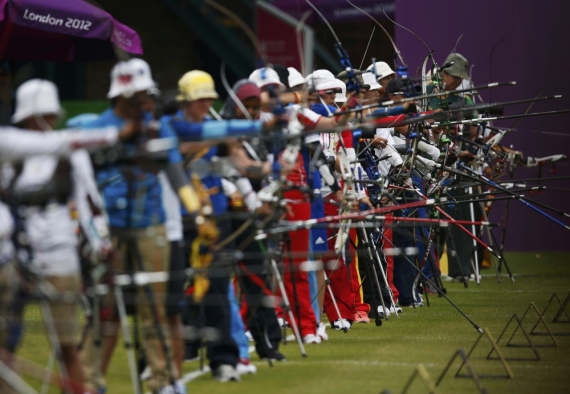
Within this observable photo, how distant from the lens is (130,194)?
5.59 m

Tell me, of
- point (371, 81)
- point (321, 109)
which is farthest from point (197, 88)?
point (371, 81)

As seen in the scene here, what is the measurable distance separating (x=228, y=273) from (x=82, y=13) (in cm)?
424

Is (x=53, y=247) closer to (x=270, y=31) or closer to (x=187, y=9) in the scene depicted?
(x=270, y=31)

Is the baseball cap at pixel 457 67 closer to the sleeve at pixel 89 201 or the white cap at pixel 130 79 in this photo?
the white cap at pixel 130 79

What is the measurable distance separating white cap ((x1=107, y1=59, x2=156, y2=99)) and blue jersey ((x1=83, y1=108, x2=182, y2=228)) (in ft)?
0.53

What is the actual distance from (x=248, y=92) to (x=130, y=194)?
1493 mm

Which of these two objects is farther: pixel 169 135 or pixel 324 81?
pixel 324 81

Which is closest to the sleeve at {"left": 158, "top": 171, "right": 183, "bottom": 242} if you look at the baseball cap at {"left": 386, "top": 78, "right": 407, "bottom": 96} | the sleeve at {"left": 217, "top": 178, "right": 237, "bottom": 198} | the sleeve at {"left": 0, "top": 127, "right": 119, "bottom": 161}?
the sleeve at {"left": 217, "top": 178, "right": 237, "bottom": 198}

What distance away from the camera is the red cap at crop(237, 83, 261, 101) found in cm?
684

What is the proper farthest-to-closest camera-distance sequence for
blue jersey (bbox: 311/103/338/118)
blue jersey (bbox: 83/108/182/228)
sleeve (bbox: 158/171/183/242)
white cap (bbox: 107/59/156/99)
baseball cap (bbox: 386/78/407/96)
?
baseball cap (bbox: 386/78/407/96)
blue jersey (bbox: 311/103/338/118)
sleeve (bbox: 158/171/183/242)
blue jersey (bbox: 83/108/182/228)
white cap (bbox: 107/59/156/99)

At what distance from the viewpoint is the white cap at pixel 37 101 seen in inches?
203

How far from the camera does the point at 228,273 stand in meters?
6.46

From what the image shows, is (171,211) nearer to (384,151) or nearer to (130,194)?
(130,194)

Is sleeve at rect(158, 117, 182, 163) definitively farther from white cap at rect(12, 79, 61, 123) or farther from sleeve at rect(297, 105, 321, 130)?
sleeve at rect(297, 105, 321, 130)
